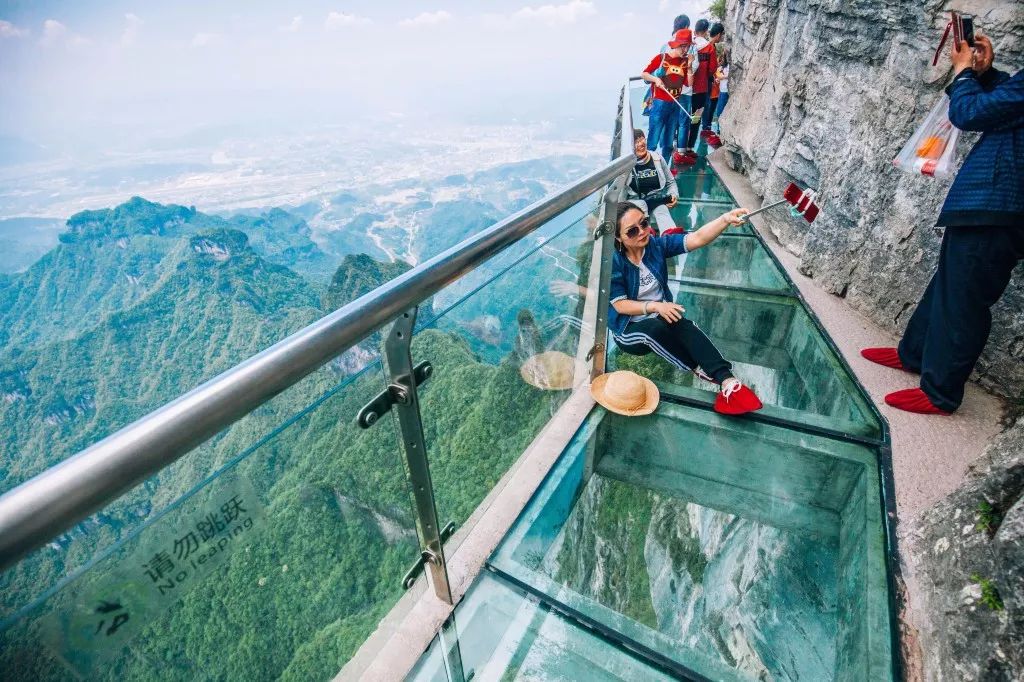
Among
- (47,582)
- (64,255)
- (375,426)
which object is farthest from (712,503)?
(64,255)

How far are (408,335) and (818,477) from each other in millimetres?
2440

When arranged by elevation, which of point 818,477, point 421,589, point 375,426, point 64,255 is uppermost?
point 375,426

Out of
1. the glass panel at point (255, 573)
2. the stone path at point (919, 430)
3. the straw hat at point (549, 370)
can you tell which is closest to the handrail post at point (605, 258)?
the straw hat at point (549, 370)

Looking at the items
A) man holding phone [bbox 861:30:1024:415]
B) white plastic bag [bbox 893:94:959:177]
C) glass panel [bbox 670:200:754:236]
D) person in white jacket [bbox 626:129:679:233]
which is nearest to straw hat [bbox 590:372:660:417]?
man holding phone [bbox 861:30:1024:415]

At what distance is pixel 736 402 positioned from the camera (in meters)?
2.72

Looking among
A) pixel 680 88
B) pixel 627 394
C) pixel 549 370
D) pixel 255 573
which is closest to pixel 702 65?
pixel 680 88

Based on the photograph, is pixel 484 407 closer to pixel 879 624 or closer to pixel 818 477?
pixel 879 624

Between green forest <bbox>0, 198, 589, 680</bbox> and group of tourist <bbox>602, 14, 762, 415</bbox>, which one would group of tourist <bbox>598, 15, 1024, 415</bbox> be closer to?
group of tourist <bbox>602, 14, 762, 415</bbox>

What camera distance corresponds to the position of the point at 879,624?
1.77 meters

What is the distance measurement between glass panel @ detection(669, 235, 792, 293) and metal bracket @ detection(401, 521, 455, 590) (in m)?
3.64

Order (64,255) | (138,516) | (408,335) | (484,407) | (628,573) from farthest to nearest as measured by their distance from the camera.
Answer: (64,255)
(628,573)
(484,407)
(408,335)
(138,516)

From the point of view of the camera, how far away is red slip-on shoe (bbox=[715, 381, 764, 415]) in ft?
8.87

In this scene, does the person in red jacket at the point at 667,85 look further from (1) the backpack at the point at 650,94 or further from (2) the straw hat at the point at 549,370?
(2) the straw hat at the point at 549,370

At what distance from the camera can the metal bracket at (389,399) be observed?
119cm
